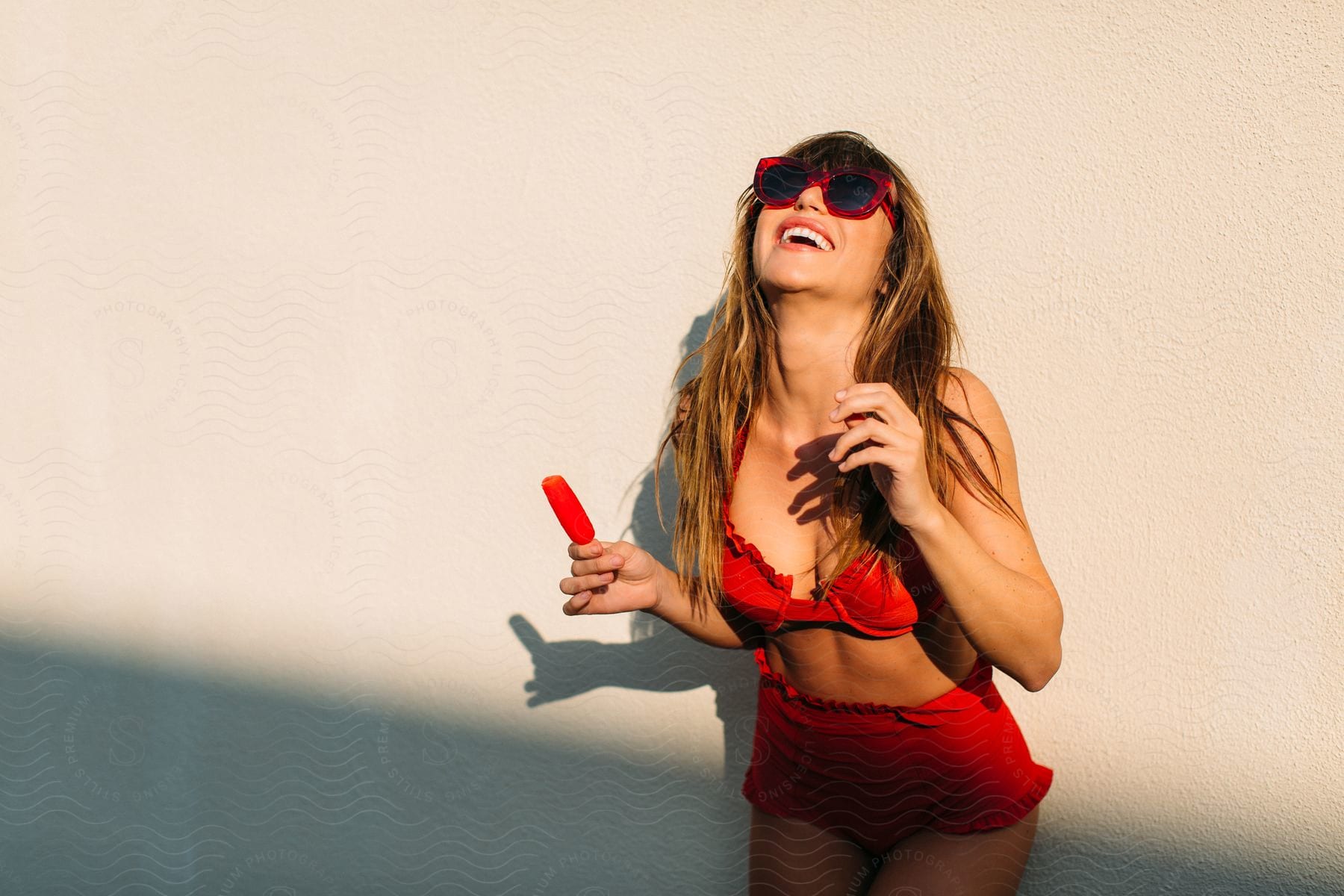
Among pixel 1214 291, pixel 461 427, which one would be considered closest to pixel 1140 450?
pixel 1214 291

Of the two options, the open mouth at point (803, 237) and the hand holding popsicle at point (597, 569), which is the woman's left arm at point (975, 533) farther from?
the hand holding popsicle at point (597, 569)

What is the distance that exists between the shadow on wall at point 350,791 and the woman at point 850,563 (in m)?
0.29

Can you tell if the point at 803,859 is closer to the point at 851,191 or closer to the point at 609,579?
the point at 609,579

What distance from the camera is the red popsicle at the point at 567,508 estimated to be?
3.84 ft

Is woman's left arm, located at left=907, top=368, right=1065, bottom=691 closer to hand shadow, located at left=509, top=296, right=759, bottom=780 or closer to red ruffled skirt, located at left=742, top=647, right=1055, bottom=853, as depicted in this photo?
red ruffled skirt, located at left=742, top=647, right=1055, bottom=853

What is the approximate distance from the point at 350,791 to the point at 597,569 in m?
0.87

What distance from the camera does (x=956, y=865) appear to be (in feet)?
4.20

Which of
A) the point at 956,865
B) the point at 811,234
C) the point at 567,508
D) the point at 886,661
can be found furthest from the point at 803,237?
the point at 956,865

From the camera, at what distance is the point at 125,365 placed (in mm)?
1777

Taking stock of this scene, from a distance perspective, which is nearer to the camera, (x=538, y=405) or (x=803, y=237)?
(x=803, y=237)

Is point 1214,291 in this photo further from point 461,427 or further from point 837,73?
point 461,427

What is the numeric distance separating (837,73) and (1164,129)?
45 cm

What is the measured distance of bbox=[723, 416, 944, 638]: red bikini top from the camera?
4.02ft

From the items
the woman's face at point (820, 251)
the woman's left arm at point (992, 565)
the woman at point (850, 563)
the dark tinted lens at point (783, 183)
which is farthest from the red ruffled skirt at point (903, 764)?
the dark tinted lens at point (783, 183)
